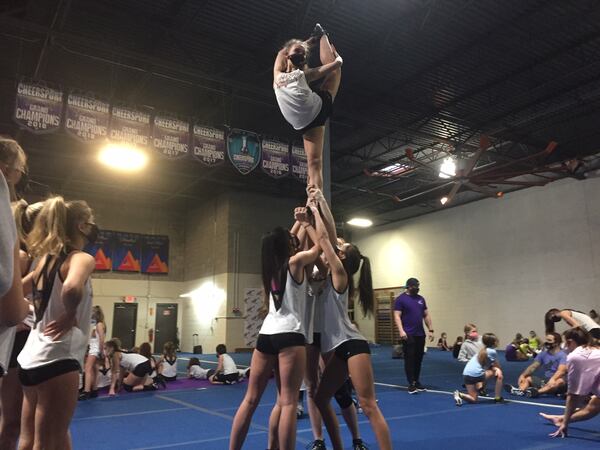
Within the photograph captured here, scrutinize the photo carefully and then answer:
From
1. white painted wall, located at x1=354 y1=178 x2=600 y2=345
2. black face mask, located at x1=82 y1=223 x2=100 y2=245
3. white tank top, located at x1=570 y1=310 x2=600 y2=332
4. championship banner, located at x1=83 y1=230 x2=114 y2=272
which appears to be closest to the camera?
black face mask, located at x1=82 y1=223 x2=100 y2=245

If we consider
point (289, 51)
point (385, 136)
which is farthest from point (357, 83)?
point (289, 51)

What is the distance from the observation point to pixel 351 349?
111 inches

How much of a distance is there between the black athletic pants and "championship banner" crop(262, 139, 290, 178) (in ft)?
15.0

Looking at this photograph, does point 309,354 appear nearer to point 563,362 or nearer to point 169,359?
point 563,362

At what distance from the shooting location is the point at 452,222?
17.0 metres

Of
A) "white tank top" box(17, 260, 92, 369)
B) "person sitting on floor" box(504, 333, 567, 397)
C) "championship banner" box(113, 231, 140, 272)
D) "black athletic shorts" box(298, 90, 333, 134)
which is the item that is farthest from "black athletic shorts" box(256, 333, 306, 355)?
"championship banner" box(113, 231, 140, 272)

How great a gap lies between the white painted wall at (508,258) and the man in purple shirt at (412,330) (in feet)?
27.1

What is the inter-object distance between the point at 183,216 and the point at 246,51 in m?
12.0

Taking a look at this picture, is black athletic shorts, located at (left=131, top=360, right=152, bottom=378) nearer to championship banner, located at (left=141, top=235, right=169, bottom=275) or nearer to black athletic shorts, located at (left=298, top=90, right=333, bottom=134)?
black athletic shorts, located at (left=298, top=90, right=333, bottom=134)

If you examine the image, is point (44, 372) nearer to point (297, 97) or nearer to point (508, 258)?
point (297, 97)

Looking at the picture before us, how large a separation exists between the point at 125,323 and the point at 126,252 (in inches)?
103

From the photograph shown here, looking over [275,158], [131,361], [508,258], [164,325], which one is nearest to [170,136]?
[275,158]

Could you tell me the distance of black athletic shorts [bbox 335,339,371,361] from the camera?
9.22 feet

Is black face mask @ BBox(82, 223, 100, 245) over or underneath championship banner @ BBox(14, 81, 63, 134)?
underneath
